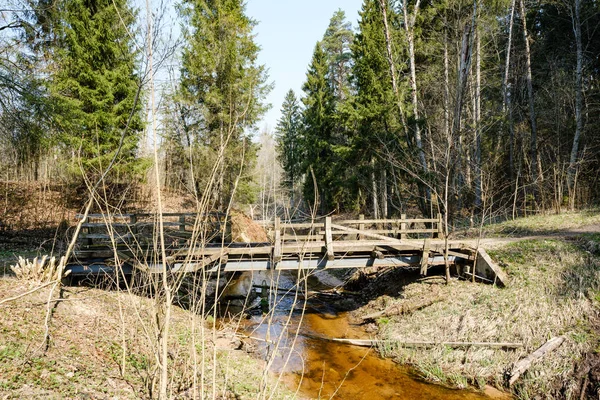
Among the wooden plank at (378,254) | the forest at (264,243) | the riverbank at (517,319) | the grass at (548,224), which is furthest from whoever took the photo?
the grass at (548,224)

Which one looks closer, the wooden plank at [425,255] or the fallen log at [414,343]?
the fallen log at [414,343]

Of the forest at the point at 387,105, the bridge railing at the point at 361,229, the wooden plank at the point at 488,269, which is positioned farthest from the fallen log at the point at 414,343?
the forest at the point at 387,105

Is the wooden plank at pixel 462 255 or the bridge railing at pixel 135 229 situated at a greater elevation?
the bridge railing at pixel 135 229

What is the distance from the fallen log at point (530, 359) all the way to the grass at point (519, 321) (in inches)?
3.6

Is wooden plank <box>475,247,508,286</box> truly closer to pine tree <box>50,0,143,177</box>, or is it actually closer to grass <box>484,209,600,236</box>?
grass <box>484,209,600,236</box>

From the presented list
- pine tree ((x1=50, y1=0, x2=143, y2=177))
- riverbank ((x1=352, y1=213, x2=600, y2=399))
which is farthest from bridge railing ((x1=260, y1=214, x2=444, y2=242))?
pine tree ((x1=50, y1=0, x2=143, y2=177))

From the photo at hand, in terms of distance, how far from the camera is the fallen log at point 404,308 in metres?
8.85

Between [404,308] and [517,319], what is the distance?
102 inches

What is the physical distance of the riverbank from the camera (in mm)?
6203

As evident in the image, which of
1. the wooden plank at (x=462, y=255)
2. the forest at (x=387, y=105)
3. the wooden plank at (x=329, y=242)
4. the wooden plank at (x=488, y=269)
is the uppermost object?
the forest at (x=387, y=105)

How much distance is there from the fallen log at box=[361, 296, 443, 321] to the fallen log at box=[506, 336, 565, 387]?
2.50 m

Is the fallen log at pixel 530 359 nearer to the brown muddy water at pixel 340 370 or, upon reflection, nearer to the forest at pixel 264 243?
the forest at pixel 264 243

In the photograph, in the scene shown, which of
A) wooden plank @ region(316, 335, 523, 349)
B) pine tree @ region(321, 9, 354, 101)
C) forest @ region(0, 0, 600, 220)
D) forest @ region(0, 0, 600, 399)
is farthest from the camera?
pine tree @ region(321, 9, 354, 101)

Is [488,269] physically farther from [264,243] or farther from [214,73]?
[214,73]
